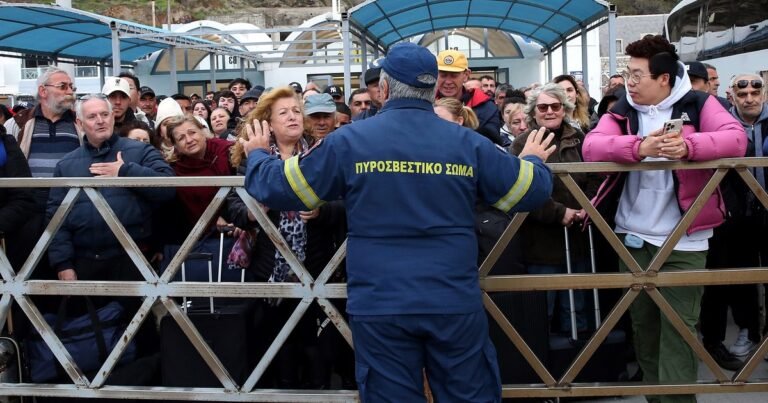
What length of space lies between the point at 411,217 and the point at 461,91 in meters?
2.89

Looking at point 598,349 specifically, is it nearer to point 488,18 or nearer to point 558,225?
point 558,225

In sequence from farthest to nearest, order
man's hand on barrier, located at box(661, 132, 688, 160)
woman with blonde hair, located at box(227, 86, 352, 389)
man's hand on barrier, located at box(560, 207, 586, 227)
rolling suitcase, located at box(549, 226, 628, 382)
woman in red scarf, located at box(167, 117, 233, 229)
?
woman in red scarf, located at box(167, 117, 233, 229)
rolling suitcase, located at box(549, 226, 628, 382)
man's hand on barrier, located at box(560, 207, 586, 227)
woman with blonde hair, located at box(227, 86, 352, 389)
man's hand on barrier, located at box(661, 132, 688, 160)

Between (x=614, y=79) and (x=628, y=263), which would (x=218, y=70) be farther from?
(x=628, y=263)

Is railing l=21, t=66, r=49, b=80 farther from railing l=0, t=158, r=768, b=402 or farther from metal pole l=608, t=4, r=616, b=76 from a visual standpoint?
railing l=0, t=158, r=768, b=402

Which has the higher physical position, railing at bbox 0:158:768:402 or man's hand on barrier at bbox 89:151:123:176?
man's hand on barrier at bbox 89:151:123:176

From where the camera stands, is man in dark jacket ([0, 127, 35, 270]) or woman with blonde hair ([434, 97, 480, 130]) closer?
man in dark jacket ([0, 127, 35, 270])

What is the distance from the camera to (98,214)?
402 cm

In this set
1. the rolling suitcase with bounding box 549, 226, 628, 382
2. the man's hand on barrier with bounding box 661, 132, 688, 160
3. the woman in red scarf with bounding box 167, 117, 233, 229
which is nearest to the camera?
the man's hand on barrier with bounding box 661, 132, 688, 160

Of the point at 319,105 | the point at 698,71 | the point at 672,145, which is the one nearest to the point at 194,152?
the point at 319,105

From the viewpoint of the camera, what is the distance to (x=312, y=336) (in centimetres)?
405

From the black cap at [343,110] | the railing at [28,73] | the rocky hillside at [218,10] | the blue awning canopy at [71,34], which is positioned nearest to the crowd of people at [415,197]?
the black cap at [343,110]

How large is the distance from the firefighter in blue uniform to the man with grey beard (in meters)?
2.51

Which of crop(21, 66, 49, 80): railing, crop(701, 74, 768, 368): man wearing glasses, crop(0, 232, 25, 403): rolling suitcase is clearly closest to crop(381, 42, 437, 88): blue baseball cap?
crop(0, 232, 25, 403): rolling suitcase

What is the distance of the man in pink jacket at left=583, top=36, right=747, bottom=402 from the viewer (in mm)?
3289
